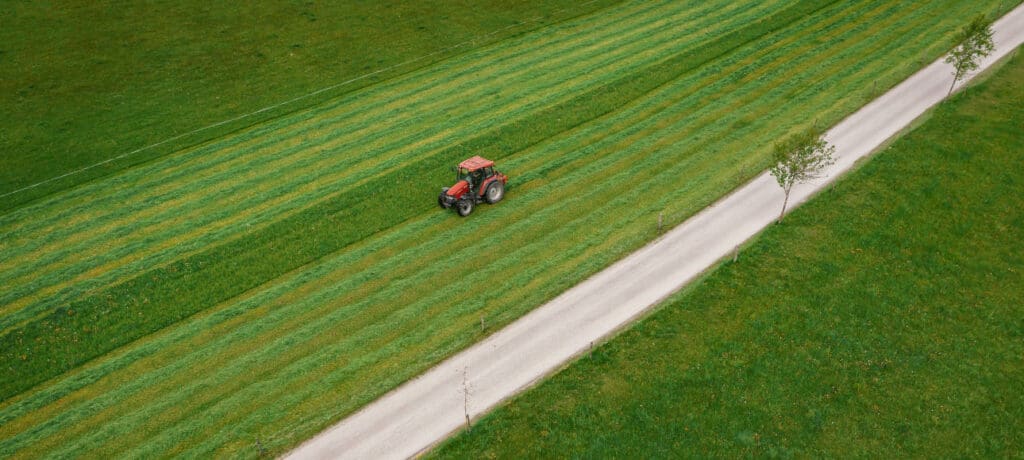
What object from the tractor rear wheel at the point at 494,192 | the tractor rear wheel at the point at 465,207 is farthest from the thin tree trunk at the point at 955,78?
the tractor rear wheel at the point at 465,207

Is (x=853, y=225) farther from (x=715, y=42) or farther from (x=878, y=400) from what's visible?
(x=715, y=42)

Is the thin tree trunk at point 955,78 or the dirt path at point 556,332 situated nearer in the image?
the dirt path at point 556,332

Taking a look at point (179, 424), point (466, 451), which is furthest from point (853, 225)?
point (179, 424)

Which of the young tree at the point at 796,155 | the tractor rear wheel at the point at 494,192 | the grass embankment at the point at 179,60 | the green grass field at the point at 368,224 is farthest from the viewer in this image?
the grass embankment at the point at 179,60

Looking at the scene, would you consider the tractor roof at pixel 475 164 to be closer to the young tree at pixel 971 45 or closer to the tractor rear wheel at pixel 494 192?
the tractor rear wheel at pixel 494 192

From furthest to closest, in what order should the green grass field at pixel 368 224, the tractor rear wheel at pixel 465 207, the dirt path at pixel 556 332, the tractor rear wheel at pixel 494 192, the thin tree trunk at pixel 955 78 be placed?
the thin tree trunk at pixel 955 78, the tractor rear wheel at pixel 494 192, the tractor rear wheel at pixel 465 207, the green grass field at pixel 368 224, the dirt path at pixel 556 332

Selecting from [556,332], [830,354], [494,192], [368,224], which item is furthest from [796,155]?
[368,224]
